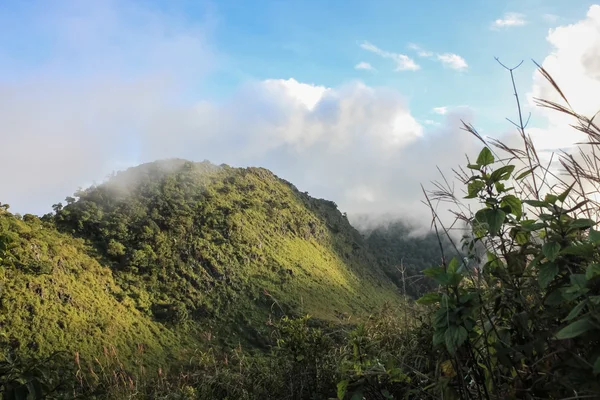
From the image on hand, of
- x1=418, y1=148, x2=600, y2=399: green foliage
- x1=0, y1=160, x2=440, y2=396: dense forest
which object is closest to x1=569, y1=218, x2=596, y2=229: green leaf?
x1=418, y1=148, x2=600, y2=399: green foliage

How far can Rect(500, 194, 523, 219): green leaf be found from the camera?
4.17 ft

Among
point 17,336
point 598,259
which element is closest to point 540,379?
point 598,259

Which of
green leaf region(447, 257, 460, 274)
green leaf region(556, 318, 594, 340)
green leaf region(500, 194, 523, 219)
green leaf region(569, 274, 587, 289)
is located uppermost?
green leaf region(500, 194, 523, 219)

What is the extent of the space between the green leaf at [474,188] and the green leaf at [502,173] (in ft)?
0.12

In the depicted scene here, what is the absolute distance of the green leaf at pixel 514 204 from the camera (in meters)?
1.27

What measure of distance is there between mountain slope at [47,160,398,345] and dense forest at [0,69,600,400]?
18 centimetres

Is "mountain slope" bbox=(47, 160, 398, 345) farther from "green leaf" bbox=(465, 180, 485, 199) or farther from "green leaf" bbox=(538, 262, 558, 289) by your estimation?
"green leaf" bbox=(538, 262, 558, 289)

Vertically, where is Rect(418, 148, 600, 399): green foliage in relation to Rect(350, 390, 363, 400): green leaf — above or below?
above

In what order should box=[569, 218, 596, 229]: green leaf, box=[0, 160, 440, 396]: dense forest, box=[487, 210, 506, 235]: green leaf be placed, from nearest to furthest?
1. box=[569, 218, 596, 229]: green leaf
2. box=[487, 210, 506, 235]: green leaf
3. box=[0, 160, 440, 396]: dense forest

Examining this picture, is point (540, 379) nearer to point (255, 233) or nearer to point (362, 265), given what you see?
point (255, 233)

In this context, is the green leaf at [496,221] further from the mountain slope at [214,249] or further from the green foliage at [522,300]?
the mountain slope at [214,249]

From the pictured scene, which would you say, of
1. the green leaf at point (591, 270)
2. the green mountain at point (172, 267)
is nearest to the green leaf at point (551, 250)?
the green leaf at point (591, 270)

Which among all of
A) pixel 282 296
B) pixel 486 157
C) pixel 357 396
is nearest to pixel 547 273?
pixel 486 157

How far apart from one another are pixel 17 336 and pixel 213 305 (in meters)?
15.0
